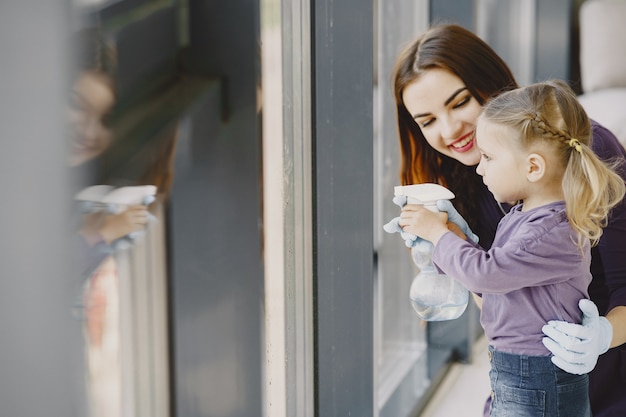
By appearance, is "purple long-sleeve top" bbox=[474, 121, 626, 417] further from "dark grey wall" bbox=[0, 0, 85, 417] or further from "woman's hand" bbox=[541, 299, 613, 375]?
"dark grey wall" bbox=[0, 0, 85, 417]

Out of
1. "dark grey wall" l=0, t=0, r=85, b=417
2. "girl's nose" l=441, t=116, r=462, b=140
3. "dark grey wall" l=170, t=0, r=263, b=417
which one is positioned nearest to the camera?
"dark grey wall" l=0, t=0, r=85, b=417

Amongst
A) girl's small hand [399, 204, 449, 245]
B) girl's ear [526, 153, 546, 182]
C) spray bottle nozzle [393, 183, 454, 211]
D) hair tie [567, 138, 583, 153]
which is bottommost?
girl's small hand [399, 204, 449, 245]

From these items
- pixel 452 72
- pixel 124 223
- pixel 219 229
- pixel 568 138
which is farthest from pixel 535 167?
pixel 124 223

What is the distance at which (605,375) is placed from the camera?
2.98ft

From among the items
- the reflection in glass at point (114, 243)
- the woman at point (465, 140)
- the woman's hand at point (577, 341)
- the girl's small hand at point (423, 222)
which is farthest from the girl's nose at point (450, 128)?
the reflection in glass at point (114, 243)

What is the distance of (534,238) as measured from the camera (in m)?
0.77

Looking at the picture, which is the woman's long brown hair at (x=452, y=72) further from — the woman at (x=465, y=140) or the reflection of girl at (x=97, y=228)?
the reflection of girl at (x=97, y=228)

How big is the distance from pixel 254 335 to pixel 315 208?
0.74 feet

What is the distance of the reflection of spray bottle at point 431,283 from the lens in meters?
0.85

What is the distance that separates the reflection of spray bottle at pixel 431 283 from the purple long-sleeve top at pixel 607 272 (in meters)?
0.06

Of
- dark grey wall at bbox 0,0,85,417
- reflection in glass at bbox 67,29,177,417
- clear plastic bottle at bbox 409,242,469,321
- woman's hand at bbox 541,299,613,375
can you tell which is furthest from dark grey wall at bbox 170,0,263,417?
woman's hand at bbox 541,299,613,375

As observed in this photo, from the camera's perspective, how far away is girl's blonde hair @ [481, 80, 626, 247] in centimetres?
77

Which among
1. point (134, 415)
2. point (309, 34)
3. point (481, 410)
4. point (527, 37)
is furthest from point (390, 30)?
point (134, 415)

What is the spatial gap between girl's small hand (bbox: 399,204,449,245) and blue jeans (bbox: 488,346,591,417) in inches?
6.8
